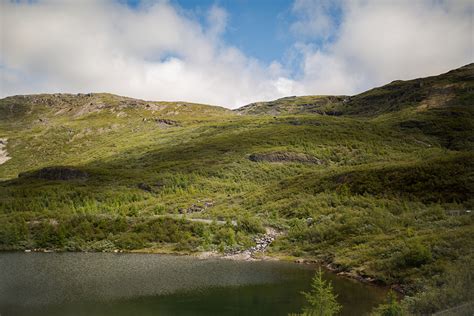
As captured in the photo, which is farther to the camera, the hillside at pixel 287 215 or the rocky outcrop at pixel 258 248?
the rocky outcrop at pixel 258 248

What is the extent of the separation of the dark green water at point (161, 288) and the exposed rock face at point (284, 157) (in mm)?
104439

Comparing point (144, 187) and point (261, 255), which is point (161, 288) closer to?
point (261, 255)

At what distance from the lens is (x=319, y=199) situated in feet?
310

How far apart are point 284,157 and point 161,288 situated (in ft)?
423

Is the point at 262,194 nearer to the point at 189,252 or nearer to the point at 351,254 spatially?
the point at 189,252

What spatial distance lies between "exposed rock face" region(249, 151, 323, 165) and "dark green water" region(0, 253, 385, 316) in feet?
343

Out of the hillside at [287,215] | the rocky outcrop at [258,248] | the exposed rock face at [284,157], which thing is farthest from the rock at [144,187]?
the rocky outcrop at [258,248]

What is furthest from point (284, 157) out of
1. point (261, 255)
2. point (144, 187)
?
point (261, 255)

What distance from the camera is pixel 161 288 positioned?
172ft

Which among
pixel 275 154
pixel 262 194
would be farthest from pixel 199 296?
pixel 275 154

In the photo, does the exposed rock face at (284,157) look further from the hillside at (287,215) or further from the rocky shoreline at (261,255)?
the rocky shoreline at (261,255)

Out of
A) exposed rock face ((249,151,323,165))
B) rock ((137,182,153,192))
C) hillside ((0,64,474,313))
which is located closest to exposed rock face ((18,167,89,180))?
hillside ((0,64,474,313))

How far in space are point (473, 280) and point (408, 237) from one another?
3120 cm

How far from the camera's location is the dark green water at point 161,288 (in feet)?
142
